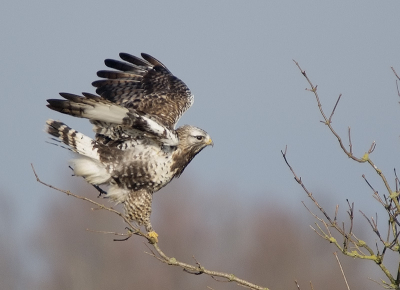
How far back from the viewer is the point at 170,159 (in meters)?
8.61

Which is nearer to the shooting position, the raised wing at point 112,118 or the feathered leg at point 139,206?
the raised wing at point 112,118

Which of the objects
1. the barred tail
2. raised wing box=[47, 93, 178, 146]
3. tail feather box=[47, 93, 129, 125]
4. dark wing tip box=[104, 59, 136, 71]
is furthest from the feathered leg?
dark wing tip box=[104, 59, 136, 71]

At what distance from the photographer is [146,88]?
9844 mm

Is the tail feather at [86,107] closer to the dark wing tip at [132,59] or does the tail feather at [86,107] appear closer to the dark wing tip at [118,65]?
the dark wing tip at [118,65]

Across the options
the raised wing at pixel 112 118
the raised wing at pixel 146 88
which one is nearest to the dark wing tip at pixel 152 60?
the raised wing at pixel 146 88

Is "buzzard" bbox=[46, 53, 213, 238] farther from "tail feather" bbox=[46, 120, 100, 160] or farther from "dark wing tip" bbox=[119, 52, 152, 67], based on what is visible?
"dark wing tip" bbox=[119, 52, 152, 67]

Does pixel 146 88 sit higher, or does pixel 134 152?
pixel 146 88

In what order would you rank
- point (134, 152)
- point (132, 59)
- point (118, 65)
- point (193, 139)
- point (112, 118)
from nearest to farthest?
point (112, 118) → point (134, 152) → point (193, 139) → point (118, 65) → point (132, 59)

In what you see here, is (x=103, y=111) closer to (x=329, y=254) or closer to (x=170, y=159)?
(x=170, y=159)

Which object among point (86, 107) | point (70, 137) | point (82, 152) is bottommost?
point (82, 152)

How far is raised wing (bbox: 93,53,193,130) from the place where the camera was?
369 inches

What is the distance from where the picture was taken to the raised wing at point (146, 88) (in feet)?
30.7

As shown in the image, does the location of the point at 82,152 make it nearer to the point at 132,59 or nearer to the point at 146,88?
the point at 146,88

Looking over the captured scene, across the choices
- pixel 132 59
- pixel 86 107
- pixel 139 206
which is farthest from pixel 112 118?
pixel 132 59
